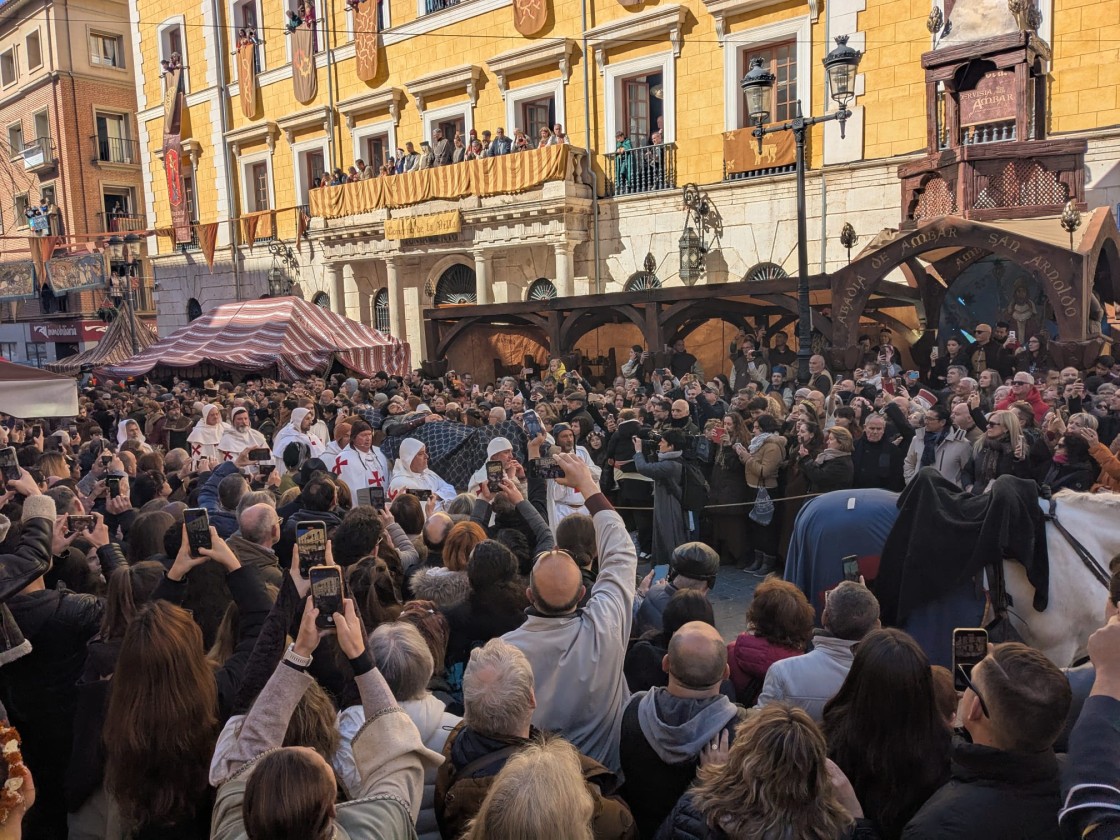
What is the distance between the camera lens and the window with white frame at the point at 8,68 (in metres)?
36.5

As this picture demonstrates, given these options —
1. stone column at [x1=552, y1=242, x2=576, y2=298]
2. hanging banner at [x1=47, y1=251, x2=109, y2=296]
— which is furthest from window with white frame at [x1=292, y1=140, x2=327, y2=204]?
stone column at [x1=552, y1=242, x2=576, y2=298]

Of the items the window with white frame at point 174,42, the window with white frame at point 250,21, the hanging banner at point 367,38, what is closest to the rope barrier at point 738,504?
the hanging banner at point 367,38

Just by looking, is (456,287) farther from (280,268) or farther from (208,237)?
(208,237)

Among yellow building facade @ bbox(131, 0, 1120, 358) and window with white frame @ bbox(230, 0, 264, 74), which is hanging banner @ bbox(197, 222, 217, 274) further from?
window with white frame @ bbox(230, 0, 264, 74)

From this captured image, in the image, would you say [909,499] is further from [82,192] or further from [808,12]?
[82,192]

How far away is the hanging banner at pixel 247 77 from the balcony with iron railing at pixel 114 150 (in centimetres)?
1102

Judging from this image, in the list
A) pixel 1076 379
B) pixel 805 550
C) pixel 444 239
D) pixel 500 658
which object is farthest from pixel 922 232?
pixel 444 239

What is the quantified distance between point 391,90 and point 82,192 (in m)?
18.3

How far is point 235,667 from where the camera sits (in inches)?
120

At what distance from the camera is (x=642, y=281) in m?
19.0

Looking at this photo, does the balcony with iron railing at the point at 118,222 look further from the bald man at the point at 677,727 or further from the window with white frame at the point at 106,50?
the bald man at the point at 677,727

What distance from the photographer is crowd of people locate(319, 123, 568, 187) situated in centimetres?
1922

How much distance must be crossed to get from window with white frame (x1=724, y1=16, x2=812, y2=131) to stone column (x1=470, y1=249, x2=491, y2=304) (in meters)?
6.56

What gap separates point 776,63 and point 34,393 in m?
14.7
